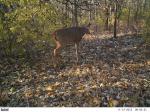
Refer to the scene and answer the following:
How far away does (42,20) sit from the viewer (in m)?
6.95

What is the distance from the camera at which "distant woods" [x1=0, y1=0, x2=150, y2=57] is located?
6.93m

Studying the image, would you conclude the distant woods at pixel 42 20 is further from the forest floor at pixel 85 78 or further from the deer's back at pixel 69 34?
the deer's back at pixel 69 34

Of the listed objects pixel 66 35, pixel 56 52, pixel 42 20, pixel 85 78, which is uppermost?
pixel 42 20

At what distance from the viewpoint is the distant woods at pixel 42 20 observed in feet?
22.7

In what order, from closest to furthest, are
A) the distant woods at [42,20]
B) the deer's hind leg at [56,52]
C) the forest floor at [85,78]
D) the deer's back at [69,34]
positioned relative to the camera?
the forest floor at [85,78] → the deer's back at [69,34] → the deer's hind leg at [56,52] → the distant woods at [42,20]

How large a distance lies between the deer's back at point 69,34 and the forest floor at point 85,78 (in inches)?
18.5

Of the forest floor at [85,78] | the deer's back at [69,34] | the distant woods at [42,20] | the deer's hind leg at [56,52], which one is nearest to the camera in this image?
the forest floor at [85,78]

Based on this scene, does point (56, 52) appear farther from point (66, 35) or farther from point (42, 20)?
point (42, 20)

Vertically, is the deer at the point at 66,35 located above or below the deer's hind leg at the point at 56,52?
above

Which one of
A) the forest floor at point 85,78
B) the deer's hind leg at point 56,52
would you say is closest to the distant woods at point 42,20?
the forest floor at point 85,78

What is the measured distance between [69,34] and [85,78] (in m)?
0.93

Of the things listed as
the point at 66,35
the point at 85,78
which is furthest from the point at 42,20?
the point at 85,78

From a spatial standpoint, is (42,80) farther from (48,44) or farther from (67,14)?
(67,14)

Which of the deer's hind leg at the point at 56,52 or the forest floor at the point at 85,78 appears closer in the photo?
the forest floor at the point at 85,78
